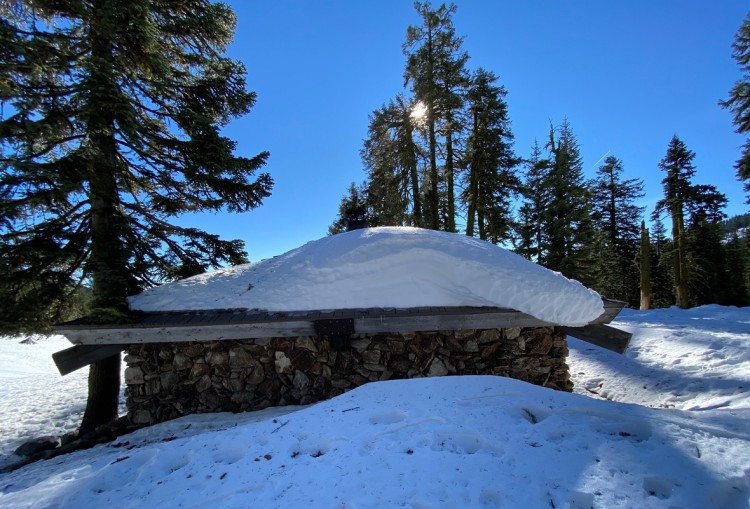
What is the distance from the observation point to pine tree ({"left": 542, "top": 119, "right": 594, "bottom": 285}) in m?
17.4

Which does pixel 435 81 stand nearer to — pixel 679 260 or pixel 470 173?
pixel 470 173

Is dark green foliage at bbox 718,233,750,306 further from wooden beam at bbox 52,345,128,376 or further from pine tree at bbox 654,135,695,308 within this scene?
wooden beam at bbox 52,345,128,376

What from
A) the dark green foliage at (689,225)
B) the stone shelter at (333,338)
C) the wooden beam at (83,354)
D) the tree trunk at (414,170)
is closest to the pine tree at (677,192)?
the dark green foliage at (689,225)

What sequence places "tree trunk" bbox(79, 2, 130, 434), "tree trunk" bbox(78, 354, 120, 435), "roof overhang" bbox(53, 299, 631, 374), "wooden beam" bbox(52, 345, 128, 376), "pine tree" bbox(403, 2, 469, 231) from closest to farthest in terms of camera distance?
"roof overhang" bbox(53, 299, 631, 374), "wooden beam" bbox(52, 345, 128, 376), "tree trunk" bbox(79, 2, 130, 434), "tree trunk" bbox(78, 354, 120, 435), "pine tree" bbox(403, 2, 469, 231)

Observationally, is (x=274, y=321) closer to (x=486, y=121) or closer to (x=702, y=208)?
(x=486, y=121)

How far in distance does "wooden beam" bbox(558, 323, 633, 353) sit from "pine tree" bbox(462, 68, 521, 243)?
11.7 metres

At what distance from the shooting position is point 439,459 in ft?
8.35

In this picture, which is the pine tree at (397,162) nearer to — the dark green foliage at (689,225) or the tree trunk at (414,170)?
the tree trunk at (414,170)

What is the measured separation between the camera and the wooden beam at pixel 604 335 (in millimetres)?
5465

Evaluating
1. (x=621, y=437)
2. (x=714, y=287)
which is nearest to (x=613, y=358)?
(x=621, y=437)

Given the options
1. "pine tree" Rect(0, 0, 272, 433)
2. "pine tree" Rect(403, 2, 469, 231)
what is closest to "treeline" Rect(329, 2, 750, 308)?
"pine tree" Rect(403, 2, 469, 231)

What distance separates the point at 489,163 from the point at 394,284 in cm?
1326

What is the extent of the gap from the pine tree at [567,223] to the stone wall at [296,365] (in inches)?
548

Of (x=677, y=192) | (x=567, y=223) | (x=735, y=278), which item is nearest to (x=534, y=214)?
(x=567, y=223)
